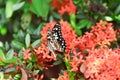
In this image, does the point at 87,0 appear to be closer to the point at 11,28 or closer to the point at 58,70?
the point at 58,70

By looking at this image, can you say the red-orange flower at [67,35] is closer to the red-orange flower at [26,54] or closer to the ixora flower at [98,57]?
the ixora flower at [98,57]

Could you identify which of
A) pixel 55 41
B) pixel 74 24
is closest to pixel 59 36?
pixel 55 41

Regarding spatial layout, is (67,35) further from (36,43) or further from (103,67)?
(103,67)

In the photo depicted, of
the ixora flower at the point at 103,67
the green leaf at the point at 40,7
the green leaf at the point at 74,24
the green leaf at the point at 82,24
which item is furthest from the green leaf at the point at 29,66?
the green leaf at the point at 40,7

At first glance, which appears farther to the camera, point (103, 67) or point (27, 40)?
point (27, 40)

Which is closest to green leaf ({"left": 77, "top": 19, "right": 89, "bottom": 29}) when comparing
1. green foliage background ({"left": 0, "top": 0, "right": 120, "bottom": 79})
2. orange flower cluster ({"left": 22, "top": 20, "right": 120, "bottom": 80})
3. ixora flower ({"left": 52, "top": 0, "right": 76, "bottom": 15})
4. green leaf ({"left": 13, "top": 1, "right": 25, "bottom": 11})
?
green foliage background ({"left": 0, "top": 0, "right": 120, "bottom": 79})

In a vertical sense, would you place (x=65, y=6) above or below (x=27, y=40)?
above

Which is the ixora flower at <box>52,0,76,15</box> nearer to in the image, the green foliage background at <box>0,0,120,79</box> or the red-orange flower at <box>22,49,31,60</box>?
the green foliage background at <box>0,0,120,79</box>
